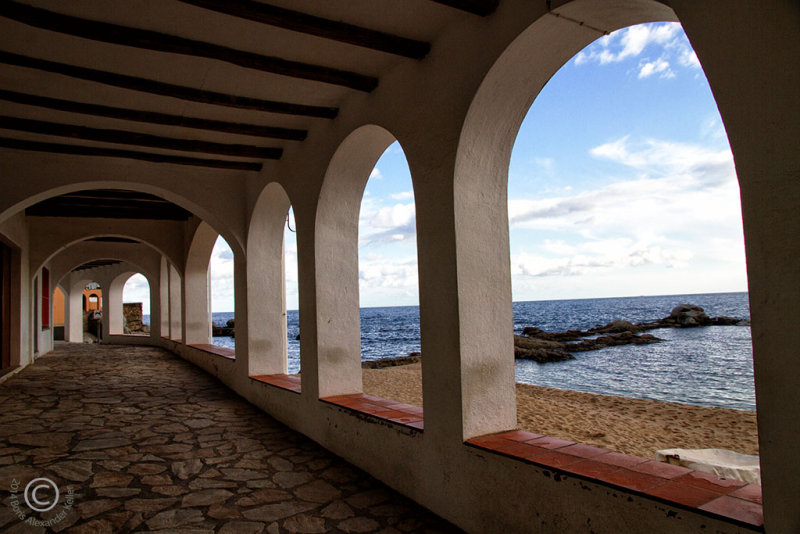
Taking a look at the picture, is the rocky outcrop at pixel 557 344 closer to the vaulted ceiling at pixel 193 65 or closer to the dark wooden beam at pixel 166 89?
the vaulted ceiling at pixel 193 65

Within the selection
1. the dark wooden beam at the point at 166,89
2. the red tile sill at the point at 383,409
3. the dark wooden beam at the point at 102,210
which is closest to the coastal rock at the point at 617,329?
the dark wooden beam at the point at 102,210

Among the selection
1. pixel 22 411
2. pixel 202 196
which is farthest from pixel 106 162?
pixel 22 411

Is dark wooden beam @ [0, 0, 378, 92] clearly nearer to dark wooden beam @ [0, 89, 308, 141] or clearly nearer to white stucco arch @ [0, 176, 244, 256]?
dark wooden beam @ [0, 89, 308, 141]

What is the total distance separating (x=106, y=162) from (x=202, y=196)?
1.04m

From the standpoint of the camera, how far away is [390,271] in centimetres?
3975

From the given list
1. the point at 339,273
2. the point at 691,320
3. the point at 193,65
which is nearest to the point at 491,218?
the point at 339,273

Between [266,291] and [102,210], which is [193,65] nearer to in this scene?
[266,291]

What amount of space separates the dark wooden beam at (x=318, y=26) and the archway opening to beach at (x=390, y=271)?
364 inches

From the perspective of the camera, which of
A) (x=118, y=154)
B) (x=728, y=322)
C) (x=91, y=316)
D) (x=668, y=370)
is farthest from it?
(x=728, y=322)

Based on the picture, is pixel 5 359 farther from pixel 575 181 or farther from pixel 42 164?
pixel 575 181

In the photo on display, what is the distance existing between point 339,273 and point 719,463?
3367 millimetres

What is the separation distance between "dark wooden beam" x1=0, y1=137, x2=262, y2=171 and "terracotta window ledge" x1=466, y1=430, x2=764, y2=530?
4206mm

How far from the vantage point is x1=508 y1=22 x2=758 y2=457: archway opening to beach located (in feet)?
27.9

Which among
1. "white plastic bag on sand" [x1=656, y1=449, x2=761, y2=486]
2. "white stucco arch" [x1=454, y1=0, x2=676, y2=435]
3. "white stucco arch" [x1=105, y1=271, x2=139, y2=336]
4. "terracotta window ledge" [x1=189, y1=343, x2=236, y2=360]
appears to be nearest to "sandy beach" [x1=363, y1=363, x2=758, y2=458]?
"white plastic bag on sand" [x1=656, y1=449, x2=761, y2=486]
